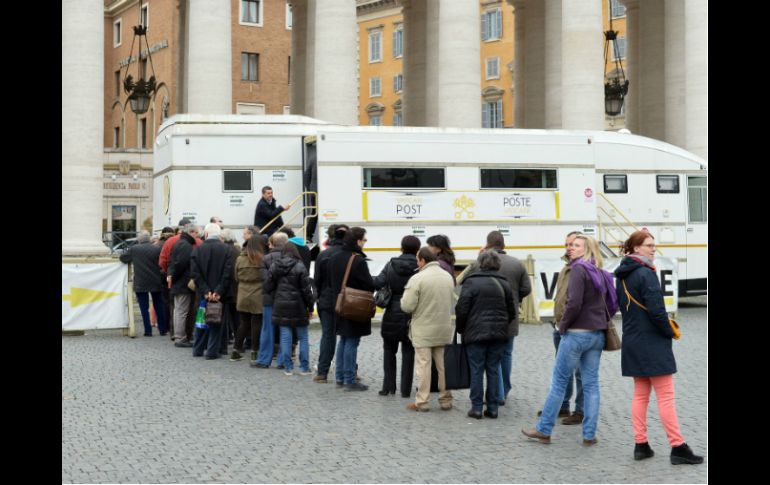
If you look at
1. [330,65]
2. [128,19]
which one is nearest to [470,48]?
[330,65]

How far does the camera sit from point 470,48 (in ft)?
105

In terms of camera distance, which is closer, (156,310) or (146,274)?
(146,274)

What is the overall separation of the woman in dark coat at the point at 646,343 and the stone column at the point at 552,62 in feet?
88.7

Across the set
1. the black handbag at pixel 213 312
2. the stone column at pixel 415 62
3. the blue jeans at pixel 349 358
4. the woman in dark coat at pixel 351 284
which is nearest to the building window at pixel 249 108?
the stone column at pixel 415 62

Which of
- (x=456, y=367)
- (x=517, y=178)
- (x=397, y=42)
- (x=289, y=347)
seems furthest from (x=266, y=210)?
(x=397, y=42)

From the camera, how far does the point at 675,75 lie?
3747 centimetres

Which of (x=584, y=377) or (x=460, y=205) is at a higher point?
(x=460, y=205)

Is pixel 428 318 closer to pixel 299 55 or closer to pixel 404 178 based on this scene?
pixel 404 178

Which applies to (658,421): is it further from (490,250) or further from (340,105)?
(340,105)

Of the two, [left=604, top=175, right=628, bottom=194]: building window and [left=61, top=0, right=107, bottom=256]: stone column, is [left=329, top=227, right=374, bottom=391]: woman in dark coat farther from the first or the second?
[left=61, top=0, right=107, bottom=256]: stone column

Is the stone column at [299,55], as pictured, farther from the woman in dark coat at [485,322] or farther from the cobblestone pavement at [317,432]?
the woman in dark coat at [485,322]

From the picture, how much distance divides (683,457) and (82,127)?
20831mm

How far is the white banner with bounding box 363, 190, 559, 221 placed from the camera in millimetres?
21859
